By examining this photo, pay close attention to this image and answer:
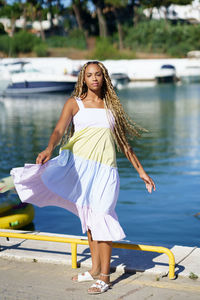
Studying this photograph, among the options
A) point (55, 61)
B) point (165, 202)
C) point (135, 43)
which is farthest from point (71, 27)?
point (165, 202)

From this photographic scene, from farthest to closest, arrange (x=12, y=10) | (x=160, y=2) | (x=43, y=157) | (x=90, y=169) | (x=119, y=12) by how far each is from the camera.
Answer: (x=119, y=12), (x=12, y=10), (x=160, y=2), (x=90, y=169), (x=43, y=157)

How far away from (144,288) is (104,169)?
40.2 inches

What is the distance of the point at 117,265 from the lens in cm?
550

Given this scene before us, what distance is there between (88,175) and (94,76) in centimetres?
81

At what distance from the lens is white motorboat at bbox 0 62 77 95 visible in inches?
1671

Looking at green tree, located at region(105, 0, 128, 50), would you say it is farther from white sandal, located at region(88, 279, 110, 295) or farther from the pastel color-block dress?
white sandal, located at region(88, 279, 110, 295)

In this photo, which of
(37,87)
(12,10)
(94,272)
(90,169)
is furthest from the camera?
(12,10)

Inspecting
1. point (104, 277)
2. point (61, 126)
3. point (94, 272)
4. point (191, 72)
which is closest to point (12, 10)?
point (191, 72)

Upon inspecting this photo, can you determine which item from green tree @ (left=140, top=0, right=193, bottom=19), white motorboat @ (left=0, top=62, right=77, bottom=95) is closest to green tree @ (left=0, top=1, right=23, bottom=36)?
green tree @ (left=140, top=0, right=193, bottom=19)

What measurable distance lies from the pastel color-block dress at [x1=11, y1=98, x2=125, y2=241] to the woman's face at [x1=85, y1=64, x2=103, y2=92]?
17 cm

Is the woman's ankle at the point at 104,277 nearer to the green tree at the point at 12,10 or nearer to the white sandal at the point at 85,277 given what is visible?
the white sandal at the point at 85,277

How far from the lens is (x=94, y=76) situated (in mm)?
5070

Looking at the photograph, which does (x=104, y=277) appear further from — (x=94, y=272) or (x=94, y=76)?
(x=94, y=76)

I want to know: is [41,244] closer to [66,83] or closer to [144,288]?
[144,288]
